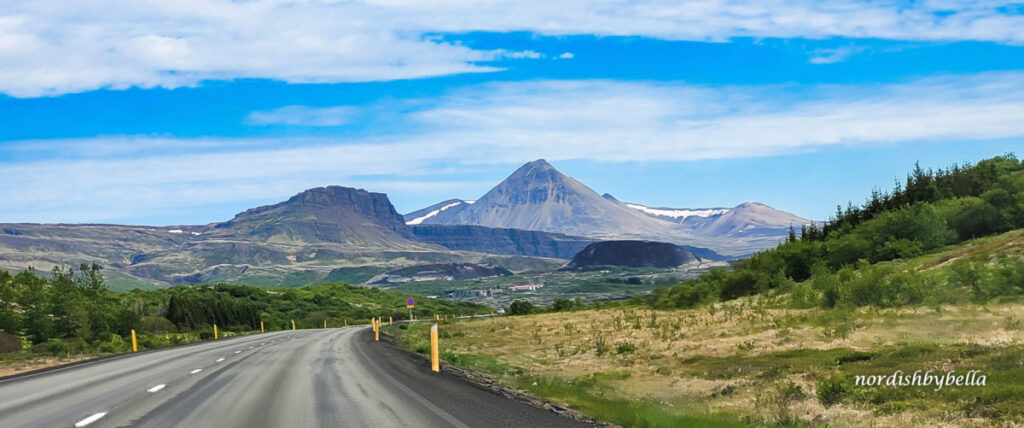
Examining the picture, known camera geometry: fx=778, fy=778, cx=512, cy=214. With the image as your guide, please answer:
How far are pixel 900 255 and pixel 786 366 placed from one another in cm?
4630

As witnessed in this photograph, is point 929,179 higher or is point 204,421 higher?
point 929,179

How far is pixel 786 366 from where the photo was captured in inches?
888

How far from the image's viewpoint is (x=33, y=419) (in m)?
13.9

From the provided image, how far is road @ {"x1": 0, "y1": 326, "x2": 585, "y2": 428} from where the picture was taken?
43.8ft

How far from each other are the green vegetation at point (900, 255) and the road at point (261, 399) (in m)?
28.8

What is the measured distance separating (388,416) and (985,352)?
1512 centimetres

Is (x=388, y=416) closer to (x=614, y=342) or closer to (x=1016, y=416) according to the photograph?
(x=1016, y=416)

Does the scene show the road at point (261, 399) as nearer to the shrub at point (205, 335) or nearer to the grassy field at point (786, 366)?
the grassy field at point (786, 366)

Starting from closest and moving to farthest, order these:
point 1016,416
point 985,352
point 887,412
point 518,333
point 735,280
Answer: point 1016,416 < point 887,412 < point 985,352 < point 518,333 < point 735,280

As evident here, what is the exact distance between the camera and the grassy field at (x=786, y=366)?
14.5m

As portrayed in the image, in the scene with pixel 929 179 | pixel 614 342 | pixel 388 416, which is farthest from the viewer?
pixel 929 179

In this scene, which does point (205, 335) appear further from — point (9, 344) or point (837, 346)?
point (837, 346)

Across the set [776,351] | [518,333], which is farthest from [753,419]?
[518,333]

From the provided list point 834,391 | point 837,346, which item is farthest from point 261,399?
point 837,346
